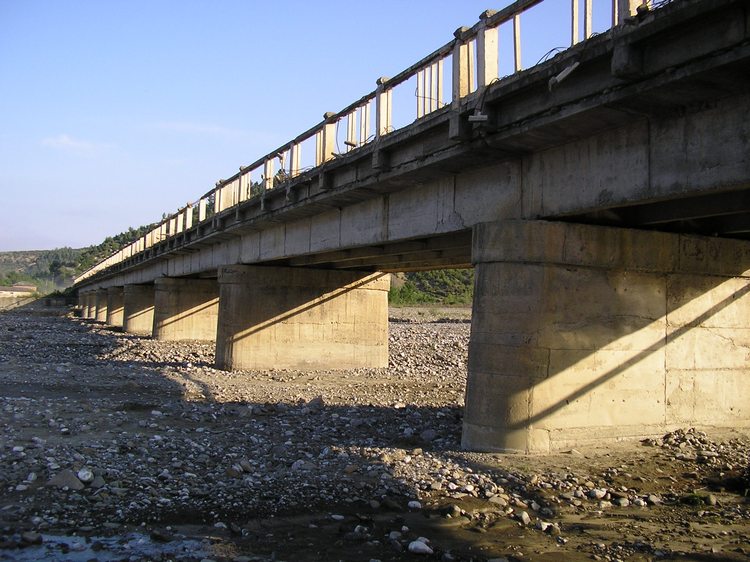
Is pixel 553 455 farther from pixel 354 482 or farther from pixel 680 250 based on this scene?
pixel 680 250

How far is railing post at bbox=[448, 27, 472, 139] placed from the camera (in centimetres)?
974

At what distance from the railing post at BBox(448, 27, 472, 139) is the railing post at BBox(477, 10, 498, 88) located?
0.40 m

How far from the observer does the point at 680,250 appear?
1056 cm

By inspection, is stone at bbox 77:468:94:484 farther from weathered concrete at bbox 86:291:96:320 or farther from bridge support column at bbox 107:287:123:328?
weathered concrete at bbox 86:291:96:320

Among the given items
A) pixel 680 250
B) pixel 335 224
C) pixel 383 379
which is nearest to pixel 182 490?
pixel 680 250

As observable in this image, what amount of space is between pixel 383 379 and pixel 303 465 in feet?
36.9

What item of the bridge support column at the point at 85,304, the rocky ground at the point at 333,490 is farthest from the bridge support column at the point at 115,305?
the rocky ground at the point at 333,490

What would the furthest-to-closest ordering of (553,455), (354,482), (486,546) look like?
(553,455)
(354,482)
(486,546)

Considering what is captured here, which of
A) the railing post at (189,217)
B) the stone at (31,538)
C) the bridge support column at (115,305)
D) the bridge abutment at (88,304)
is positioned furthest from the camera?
the bridge abutment at (88,304)

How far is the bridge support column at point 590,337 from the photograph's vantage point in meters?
9.20

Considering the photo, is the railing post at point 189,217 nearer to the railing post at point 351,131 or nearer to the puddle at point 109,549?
the railing post at point 351,131

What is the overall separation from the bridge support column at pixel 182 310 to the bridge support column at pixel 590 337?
87.3ft

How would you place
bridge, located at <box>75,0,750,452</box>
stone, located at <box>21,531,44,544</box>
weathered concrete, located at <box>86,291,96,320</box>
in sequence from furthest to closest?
weathered concrete, located at <box>86,291,96,320</box>
bridge, located at <box>75,0,750,452</box>
stone, located at <box>21,531,44,544</box>

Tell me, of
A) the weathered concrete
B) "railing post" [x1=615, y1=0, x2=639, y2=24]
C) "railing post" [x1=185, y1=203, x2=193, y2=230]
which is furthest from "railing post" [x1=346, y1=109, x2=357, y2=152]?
the weathered concrete
